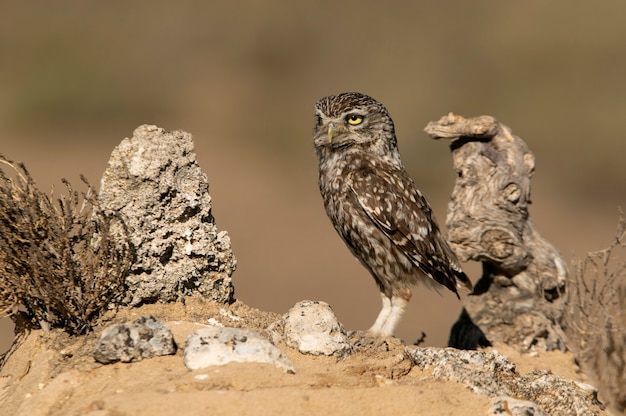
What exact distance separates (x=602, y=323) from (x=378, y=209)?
7.14ft

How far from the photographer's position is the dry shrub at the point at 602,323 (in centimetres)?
765

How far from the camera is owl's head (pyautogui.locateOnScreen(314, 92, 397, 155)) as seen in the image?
24.7 ft

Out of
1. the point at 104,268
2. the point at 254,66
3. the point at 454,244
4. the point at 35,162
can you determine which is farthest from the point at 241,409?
the point at 254,66

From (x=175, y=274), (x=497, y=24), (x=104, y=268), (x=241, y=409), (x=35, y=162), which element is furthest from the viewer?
(x=497, y=24)

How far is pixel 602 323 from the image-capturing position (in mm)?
7832

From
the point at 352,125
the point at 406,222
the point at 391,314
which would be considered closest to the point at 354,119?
the point at 352,125

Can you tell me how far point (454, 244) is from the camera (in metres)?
8.07

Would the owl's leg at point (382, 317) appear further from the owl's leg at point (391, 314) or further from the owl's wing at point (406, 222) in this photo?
A: the owl's wing at point (406, 222)

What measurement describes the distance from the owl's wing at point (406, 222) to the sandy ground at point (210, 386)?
1.14m

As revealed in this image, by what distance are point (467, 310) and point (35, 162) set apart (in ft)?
41.4

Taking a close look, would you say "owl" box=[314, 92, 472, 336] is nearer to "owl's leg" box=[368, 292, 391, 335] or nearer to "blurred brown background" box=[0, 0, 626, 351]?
"owl's leg" box=[368, 292, 391, 335]

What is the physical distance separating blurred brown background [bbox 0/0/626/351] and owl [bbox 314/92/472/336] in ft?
27.0

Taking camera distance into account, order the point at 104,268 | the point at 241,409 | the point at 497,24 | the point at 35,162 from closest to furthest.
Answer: the point at 241,409
the point at 104,268
the point at 35,162
the point at 497,24

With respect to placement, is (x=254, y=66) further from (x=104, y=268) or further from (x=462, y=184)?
(x=104, y=268)
